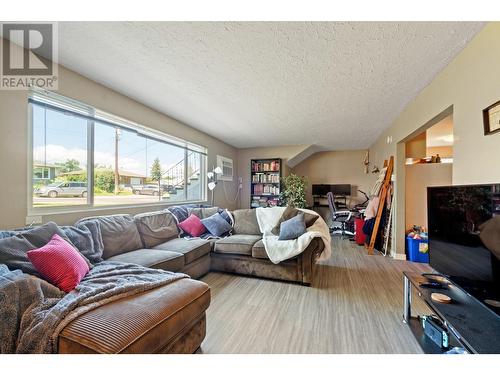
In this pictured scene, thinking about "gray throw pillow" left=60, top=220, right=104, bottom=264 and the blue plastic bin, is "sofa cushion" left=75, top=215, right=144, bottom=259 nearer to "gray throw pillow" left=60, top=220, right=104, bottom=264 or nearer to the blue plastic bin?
"gray throw pillow" left=60, top=220, right=104, bottom=264

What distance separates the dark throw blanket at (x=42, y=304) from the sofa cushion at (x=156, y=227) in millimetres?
1171

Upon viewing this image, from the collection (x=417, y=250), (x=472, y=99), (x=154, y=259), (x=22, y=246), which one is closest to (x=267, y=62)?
(x=472, y=99)

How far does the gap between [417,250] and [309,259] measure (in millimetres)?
2072

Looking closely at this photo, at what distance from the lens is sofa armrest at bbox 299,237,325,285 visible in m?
2.49

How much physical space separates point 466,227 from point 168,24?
2394mm

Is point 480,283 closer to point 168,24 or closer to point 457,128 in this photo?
point 457,128

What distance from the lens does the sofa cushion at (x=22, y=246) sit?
141 centimetres

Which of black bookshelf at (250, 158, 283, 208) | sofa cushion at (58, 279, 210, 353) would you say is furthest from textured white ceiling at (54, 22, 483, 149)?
black bookshelf at (250, 158, 283, 208)

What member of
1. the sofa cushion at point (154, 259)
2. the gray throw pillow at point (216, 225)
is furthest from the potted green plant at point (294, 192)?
the sofa cushion at point (154, 259)

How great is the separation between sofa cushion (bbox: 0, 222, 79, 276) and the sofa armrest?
241 cm

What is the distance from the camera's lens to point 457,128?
6.03 ft

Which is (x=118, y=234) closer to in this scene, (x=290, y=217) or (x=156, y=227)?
(x=156, y=227)
